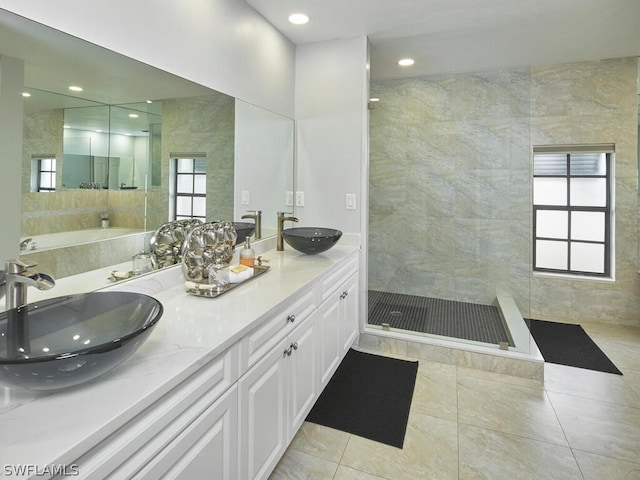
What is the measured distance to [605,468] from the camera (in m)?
1.77

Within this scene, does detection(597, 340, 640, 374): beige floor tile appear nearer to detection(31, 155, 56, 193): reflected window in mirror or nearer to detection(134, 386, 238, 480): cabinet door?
detection(134, 386, 238, 480): cabinet door

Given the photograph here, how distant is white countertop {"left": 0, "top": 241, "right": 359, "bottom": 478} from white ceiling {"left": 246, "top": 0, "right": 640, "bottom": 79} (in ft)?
6.45

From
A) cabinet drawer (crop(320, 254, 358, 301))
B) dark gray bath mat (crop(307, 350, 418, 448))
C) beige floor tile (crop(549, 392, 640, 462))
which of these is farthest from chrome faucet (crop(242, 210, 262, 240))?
beige floor tile (crop(549, 392, 640, 462))

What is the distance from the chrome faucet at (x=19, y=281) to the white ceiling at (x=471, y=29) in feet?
7.06

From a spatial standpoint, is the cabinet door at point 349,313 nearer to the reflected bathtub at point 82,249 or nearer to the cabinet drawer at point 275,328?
the cabinet drawer at point 275,328

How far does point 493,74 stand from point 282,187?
221cm

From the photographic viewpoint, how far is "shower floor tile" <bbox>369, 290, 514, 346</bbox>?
301 centimetres

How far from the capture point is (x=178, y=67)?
1.85 m

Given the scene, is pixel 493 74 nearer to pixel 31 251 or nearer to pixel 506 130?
pixel 506 130

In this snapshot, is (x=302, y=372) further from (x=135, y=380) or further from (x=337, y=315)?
(x=135, y=380)

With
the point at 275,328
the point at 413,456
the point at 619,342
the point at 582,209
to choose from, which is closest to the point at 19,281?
the point at 275,328

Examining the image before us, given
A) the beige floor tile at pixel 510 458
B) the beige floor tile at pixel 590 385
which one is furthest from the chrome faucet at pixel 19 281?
the beige floor tile at pixel 590 385

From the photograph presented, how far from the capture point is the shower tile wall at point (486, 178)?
10.8ft

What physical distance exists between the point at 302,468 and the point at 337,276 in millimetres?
1093
